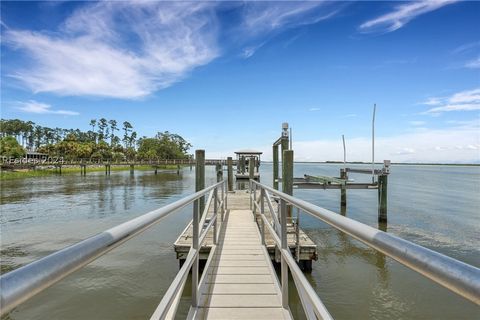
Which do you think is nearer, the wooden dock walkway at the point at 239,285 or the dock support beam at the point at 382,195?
the wooden dock walkway at the point at 239,285

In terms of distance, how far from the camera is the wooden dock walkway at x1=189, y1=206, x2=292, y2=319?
2863mm

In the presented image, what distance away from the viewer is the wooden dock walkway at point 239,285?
2.86 m

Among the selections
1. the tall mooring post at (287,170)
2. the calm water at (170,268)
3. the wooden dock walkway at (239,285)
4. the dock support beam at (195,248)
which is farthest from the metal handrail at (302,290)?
the tall mooring post at (287,170)

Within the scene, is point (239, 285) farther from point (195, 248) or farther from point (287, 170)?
point (287, 170)

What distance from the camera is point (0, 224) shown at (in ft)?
39.9

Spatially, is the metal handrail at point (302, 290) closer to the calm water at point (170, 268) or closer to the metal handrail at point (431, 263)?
the metal handrail at point (431, 263)

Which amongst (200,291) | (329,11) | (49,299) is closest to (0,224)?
(49,299)

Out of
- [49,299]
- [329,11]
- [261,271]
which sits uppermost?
[329,11]

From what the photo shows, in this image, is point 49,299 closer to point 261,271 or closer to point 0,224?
point 261,271

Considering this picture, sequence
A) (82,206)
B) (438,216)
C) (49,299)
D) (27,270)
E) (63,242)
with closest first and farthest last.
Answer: (27,270) → (49,299) → (63,242) → (438,216) → (82,206)

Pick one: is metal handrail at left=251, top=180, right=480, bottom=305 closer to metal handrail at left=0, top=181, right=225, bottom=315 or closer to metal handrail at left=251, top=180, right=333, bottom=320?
metal handrail at left=251, top=180, right=333, bottom=320

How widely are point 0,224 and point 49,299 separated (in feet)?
28.0

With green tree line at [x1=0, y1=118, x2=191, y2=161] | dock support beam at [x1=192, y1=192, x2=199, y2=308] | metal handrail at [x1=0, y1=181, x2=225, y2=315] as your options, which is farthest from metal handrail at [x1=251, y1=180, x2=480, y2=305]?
green tree line at [x1=0, y1=118, x2=191, y2=161]

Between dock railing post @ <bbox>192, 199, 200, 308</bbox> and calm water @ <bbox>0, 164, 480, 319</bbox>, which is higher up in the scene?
dock railing post @ <bbox>192, 199, 200, 308</bbox>
